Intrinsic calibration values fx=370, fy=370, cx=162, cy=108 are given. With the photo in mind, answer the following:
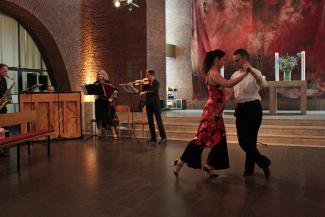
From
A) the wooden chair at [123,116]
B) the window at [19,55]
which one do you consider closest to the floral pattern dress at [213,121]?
the wooden chair at [123,116]

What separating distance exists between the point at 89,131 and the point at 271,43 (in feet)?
21.0

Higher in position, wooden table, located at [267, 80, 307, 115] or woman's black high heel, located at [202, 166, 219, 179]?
wooden table, located at [267, 80, 307, 115]

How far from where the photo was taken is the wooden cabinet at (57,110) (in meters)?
8.48

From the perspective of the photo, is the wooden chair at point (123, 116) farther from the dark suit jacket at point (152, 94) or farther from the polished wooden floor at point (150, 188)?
the polished wooden floor at point (150, 188)

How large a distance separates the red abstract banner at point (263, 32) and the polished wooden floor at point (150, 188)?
18.0 ft

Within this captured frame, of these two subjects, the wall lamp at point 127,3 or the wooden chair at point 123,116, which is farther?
the wall lamp at point 127,3

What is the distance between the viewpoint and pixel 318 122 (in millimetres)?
7945

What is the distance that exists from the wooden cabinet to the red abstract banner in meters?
5.47

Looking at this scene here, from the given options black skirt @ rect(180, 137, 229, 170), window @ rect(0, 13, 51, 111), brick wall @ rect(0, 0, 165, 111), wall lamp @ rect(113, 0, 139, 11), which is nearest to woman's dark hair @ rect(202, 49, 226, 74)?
black skirt @ rect(180, 137, 229, 170)

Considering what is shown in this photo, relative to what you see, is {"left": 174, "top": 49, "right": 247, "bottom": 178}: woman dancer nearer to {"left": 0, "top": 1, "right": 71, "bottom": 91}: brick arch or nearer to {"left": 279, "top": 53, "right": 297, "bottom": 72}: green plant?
{"left": 279, "top": 53, "right": 297, "bottom": 72}: green plant

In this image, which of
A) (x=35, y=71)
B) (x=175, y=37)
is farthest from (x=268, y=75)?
(x=35, y=71)

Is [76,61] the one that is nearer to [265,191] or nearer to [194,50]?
[194,50]

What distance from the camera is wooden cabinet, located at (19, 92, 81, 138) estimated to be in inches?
334

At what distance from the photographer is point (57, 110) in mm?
8773
